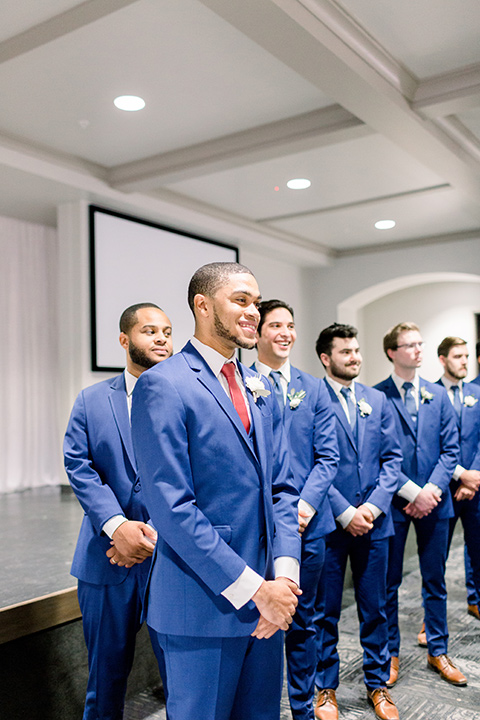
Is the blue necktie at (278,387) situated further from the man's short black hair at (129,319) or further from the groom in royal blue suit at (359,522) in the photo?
the man's short black hair at (129,319)

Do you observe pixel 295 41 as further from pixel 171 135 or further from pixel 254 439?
pixel 254 439

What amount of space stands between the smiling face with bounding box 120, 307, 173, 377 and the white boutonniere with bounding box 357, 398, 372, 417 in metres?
0.98

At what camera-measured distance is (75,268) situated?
19.3ft

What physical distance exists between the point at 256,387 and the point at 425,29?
2.78 metres

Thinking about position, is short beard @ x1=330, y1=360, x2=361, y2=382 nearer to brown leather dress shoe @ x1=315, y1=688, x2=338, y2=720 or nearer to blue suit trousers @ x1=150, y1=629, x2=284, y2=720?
brown leather dress shoe @ x1=315, y1=688, x2=338, y2=720

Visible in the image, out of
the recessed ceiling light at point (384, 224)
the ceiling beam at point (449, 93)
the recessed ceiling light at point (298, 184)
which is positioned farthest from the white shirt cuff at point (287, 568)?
the recessed ceiling light at point (384, 224)

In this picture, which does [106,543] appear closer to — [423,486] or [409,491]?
[409,491]

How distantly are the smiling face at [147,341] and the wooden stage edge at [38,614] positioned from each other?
1030mm

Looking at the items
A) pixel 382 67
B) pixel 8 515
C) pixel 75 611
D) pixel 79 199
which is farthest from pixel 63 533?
pixel 382 67

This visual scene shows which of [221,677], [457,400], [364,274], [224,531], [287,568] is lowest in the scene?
[221,677]

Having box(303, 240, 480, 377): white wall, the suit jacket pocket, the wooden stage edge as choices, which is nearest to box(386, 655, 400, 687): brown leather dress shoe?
the wooden stage edge

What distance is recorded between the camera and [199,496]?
155cm

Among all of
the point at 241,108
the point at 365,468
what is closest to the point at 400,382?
the point at 365,468

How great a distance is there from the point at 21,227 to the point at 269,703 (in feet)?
19.2
